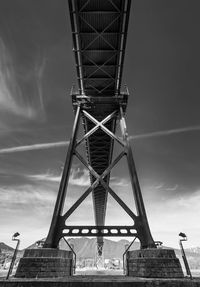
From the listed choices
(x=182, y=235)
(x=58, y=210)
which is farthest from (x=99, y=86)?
(x=182, y=235)

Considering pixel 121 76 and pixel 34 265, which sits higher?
pixel 121 76

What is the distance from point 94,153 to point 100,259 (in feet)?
255

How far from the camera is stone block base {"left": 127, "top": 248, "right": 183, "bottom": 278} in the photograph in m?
7.04

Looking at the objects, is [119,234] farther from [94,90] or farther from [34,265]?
[94,90]

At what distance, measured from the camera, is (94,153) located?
21.0 metres

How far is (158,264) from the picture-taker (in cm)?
714

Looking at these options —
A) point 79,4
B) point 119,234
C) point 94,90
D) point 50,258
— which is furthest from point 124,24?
point 50,258

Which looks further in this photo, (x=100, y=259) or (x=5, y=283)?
(x=100, y=259)

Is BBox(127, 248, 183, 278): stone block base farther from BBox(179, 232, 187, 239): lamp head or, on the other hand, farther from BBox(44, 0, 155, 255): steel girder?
BBox(44, 0, 155, 255): steel girder

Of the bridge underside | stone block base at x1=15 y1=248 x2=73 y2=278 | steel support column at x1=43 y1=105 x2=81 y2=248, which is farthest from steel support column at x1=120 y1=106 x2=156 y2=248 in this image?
the bridge underside

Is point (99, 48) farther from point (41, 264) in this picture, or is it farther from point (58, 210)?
point (41, 264)

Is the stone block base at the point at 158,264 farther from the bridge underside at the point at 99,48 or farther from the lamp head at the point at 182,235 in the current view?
the bridge underside at the point at 99,48

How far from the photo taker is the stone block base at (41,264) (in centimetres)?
712

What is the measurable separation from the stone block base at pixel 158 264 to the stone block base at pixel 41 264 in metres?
3.01
